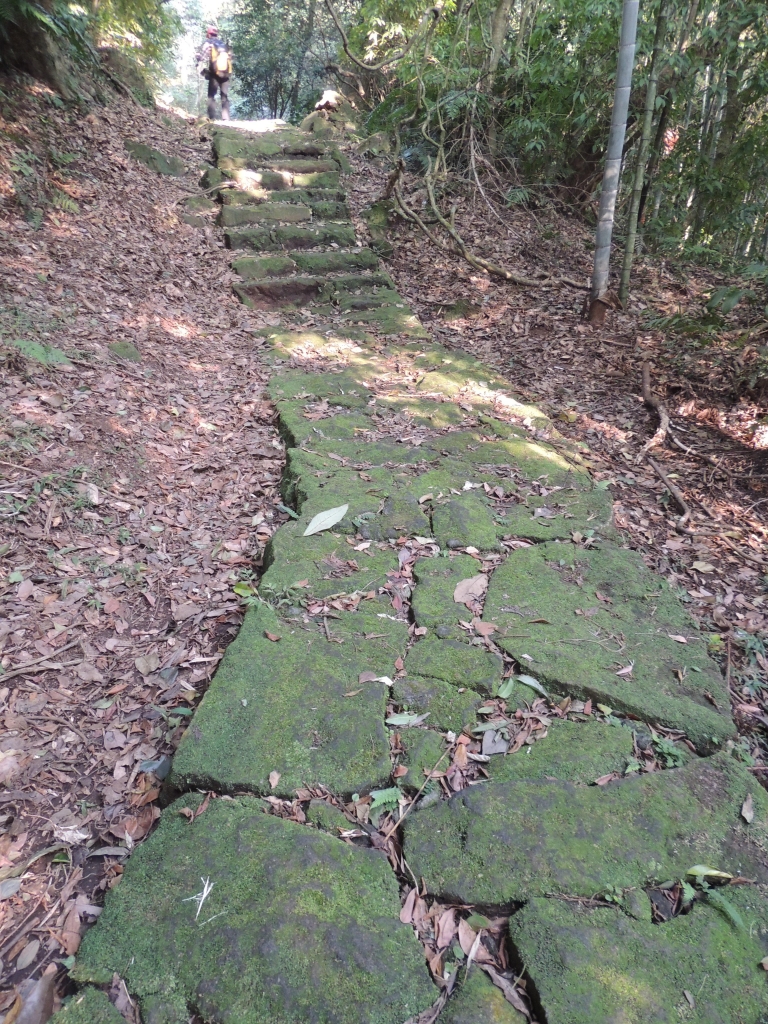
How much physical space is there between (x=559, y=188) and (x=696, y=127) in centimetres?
173

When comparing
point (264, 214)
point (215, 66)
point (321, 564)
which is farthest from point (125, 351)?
point (215, 66)

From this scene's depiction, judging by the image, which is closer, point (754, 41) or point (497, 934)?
point (497, 934)

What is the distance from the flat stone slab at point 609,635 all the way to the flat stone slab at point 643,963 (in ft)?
2.16

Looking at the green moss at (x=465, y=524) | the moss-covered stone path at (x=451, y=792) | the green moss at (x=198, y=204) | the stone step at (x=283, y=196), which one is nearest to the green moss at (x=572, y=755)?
the moss-covered stone path at (x=451, y=792)

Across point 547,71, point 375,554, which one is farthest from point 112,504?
point 547,71

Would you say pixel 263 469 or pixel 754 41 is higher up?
pixel 754 41

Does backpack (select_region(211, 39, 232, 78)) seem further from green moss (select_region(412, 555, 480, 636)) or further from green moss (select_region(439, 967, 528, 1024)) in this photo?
green moss (select_region(439, 967, 528, 1024))

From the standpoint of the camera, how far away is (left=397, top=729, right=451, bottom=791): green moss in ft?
6.34

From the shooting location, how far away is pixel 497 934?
1.59 meters

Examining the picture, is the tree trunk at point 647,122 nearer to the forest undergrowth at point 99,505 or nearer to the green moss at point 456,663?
the forest undergrowth at point 99,505

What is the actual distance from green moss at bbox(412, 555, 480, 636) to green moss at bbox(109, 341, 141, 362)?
9.45 ft

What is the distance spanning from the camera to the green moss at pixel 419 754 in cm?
193

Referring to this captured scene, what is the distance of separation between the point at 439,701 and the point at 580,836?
0.64 m

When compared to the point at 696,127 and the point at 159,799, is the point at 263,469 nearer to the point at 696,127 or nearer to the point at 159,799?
the point at 159,799
